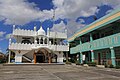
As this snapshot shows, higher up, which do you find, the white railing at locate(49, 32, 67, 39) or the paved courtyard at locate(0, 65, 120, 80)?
the white railing at locate(49, 32, 67, 39)

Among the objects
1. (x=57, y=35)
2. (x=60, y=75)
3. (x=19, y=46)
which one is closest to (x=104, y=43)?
(x=60, y=75)

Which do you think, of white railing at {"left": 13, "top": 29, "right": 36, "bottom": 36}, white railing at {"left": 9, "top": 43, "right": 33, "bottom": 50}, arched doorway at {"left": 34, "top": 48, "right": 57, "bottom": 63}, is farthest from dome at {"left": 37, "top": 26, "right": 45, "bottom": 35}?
arched doorway at {"left": 34, "top": 48, "right": 57, "bottom": 63}

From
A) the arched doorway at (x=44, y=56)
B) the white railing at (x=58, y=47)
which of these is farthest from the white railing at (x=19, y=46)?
the white railing at (x=58, y=47)

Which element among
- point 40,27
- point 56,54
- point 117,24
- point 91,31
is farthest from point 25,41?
point 117,24

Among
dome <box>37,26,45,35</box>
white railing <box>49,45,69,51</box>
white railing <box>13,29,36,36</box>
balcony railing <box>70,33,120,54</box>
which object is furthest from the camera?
dome <box>37,26,45,35</box>

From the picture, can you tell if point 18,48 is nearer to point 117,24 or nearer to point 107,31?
point 107,31

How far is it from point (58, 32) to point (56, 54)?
5.90m

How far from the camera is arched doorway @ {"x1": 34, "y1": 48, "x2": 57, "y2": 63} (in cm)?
3919

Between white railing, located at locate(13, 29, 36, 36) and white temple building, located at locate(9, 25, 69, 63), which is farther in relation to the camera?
white railing, located at locate(13, 29, 36, 36)

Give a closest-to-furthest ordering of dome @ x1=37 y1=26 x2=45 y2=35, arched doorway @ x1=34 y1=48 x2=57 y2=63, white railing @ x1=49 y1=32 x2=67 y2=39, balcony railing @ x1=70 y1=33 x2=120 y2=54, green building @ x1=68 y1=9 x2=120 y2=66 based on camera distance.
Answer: balcony railing @ x1=70 y1=33 x2=120 y2=54 < green building @ x1=68 y1=9 x2=120 y2=66 < arched doorway @ x1=34 y1=48 x2=57 y2=63 < dome @ x1=37 y1=26 x2=45 y2=35 < white railing @ x1=49 y1=32 x2=67 y2=39

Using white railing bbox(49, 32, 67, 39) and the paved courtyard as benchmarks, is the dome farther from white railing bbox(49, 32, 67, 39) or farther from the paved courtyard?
the paved courtyard

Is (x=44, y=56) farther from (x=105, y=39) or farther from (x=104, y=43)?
(x=105, y=39)

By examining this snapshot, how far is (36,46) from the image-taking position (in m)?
38.0

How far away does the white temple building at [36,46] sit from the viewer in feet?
124
